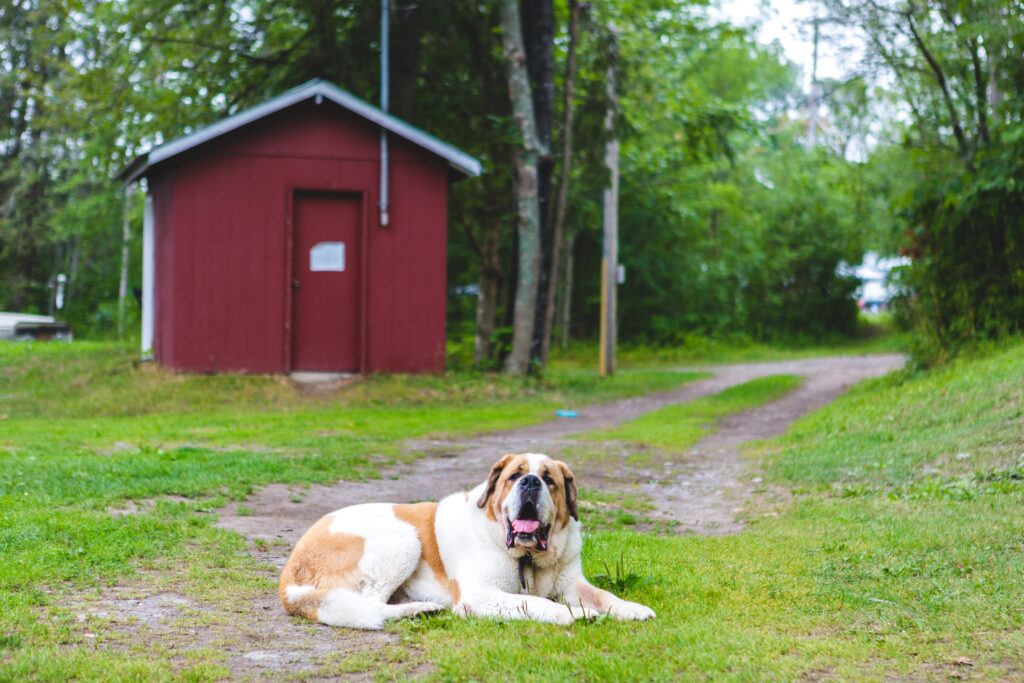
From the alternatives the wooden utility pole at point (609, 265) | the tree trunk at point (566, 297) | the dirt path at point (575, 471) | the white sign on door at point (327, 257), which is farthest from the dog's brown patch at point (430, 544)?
the tree trunk at point (566, 297)

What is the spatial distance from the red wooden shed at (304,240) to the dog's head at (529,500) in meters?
13.4

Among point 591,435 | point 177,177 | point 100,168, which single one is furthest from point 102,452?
point 100,168

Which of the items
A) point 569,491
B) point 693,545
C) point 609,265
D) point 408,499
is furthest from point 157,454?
point 609,265

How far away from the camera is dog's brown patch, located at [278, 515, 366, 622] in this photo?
18.9 feet

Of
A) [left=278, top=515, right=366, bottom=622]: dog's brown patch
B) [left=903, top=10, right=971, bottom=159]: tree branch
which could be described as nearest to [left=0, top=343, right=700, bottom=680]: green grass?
[left=278, top=515, right=366, bottom=622]: dog's brown patch

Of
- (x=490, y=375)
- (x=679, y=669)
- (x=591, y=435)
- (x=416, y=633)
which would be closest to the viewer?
(x=679, y=669)

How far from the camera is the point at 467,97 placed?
24391 millimetres

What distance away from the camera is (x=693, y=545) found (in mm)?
7785

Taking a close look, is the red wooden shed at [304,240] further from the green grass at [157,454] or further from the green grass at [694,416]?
the green grass at [694,416]

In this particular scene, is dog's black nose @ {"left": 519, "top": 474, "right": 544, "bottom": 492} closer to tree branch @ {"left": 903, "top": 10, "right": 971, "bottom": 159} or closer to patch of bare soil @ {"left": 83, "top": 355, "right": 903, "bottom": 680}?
patch of bare soil @ {"left": 83, "top": 355, "right": 903, "bottom": 680}

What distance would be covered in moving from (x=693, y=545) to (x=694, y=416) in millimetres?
9307

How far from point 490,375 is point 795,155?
2890 centimetres

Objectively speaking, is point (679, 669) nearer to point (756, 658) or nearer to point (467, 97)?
point (756, 658)

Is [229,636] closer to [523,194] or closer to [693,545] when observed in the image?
[693,545]
